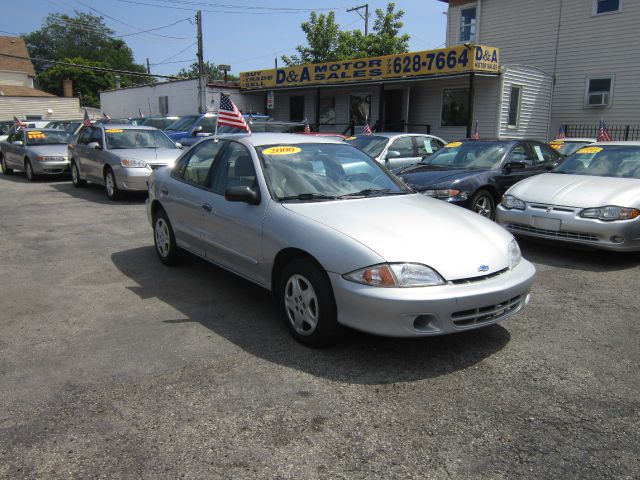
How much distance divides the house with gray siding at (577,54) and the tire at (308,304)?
15.4 m

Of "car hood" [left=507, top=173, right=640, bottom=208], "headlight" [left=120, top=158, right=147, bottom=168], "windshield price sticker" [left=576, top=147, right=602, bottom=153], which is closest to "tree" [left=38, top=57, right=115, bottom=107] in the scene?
"headlight" [left=120, top=158, right=147, bottom=168]

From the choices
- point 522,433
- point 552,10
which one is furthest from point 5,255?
point 552,10

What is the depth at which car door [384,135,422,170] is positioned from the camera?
11.0 meters

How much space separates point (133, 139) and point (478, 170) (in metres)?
7.66

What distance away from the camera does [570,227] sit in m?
6.50

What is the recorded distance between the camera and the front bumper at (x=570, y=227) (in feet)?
20.5

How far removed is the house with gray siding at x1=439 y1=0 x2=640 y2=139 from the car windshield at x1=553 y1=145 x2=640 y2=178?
33.2ft

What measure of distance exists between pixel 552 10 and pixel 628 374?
1971cm

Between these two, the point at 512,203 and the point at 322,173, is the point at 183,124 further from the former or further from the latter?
the point at 322,173

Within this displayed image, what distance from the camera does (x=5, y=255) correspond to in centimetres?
689

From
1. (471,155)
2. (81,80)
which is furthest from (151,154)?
(81,80)

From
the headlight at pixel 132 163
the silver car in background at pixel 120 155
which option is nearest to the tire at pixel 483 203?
the silver car in background at pixel 120 155

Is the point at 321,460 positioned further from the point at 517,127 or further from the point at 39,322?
the point at 517,127

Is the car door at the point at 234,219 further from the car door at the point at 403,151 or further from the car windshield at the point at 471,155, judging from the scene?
the car door at the point at 403,151
